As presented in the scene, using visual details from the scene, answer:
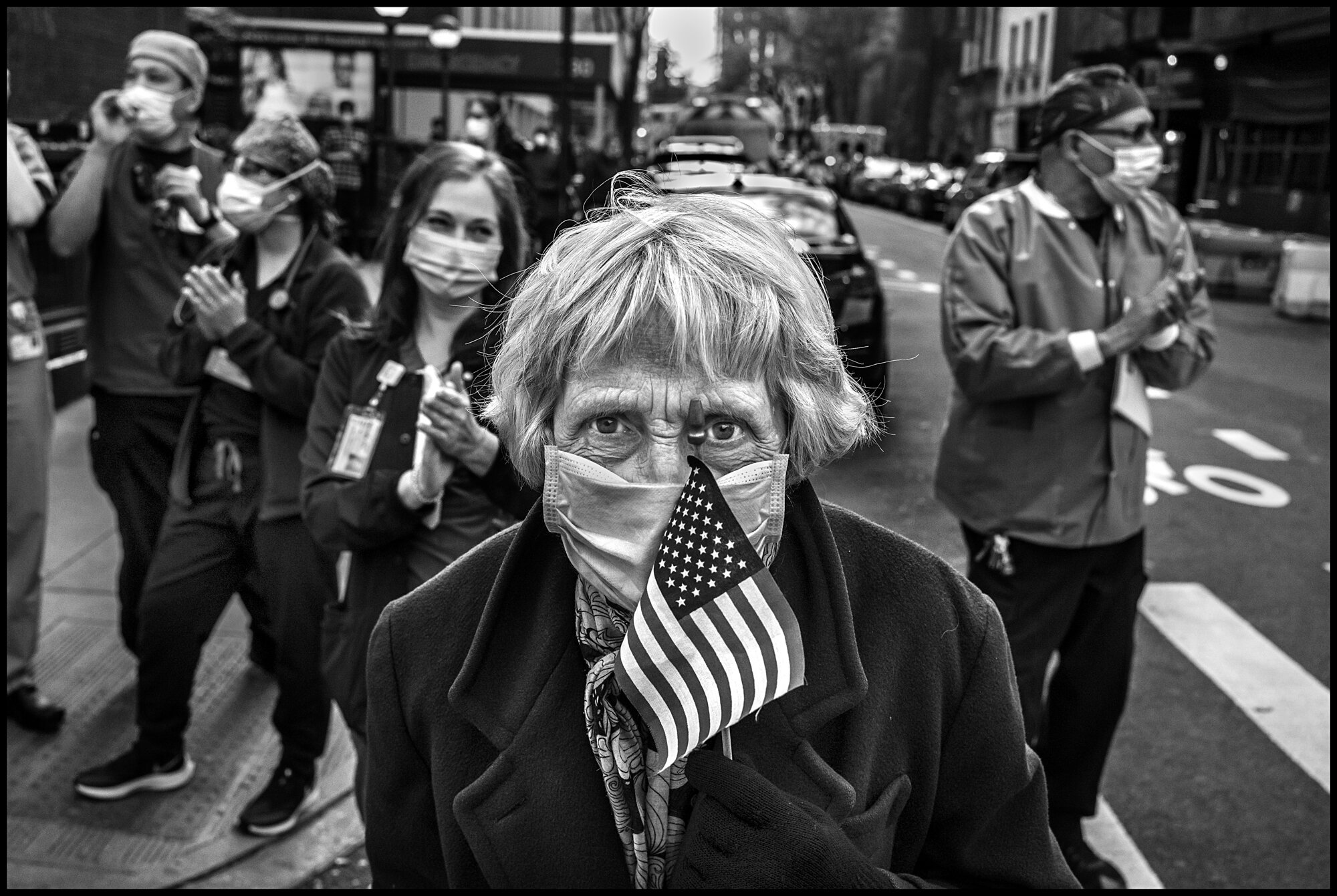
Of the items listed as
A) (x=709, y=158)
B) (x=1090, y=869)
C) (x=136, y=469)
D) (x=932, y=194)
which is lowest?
(x=1090, y=869)

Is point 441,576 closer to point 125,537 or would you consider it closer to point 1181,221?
point 1181,221

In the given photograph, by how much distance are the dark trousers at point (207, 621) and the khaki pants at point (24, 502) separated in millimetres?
738

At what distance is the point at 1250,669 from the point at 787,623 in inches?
192

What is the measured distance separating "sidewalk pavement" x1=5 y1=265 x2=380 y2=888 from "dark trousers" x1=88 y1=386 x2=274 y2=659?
0.42m

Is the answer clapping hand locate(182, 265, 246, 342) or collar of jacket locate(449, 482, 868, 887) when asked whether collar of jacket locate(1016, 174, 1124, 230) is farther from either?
collar of jacket locate(449, 482, 868, 887)

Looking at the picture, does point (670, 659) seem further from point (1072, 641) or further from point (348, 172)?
point (348, 172)

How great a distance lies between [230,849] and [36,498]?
152cm

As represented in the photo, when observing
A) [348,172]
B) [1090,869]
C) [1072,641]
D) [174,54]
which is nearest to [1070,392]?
[1072,641]

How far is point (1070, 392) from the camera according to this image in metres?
3.86

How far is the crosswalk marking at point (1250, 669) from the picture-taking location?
513cm

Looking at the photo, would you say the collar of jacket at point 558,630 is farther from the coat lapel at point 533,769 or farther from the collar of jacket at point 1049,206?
the collar of jacket at point 1049,206

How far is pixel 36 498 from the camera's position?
15.8ft

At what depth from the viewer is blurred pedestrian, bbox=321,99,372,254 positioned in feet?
59.4

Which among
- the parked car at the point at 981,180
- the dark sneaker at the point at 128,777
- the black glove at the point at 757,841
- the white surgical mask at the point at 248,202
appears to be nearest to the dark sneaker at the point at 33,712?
the dark sneaker at the point at 128,777
